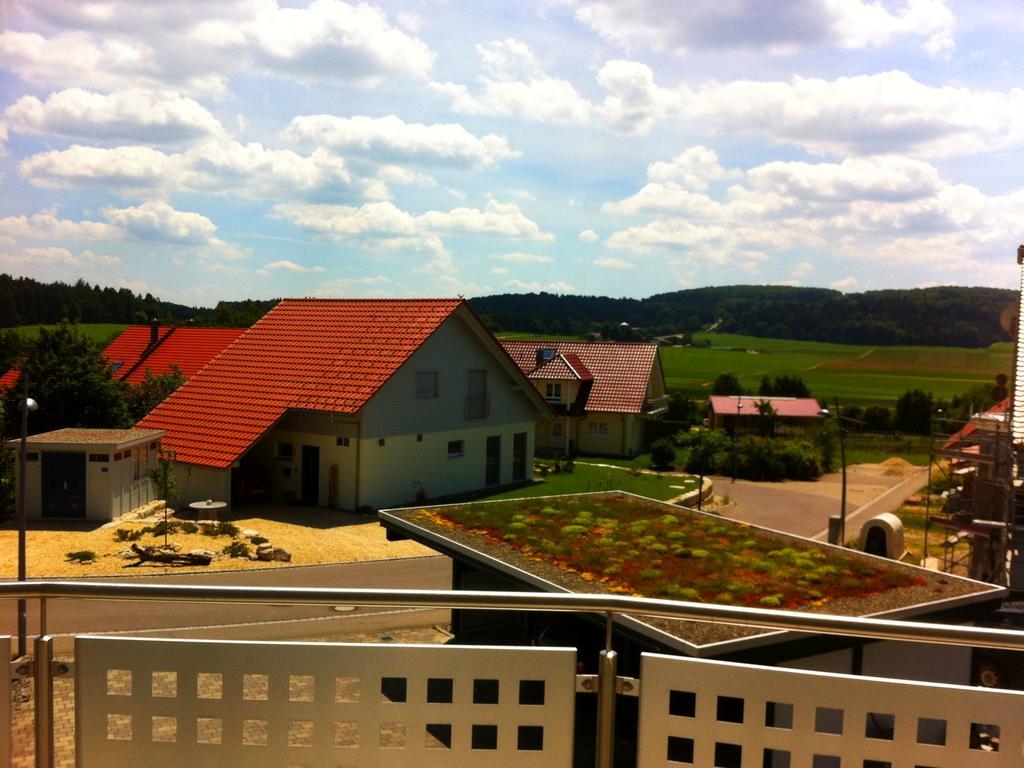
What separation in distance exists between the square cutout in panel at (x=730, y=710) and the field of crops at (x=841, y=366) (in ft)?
236

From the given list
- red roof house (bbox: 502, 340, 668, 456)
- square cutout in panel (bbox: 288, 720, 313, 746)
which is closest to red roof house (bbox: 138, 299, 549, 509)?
red roof house (bbox: 502, 340, 668, 456)

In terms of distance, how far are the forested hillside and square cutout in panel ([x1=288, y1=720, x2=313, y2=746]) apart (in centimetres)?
7247

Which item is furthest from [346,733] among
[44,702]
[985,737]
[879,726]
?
[985,737]

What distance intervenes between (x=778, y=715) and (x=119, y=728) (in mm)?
2325

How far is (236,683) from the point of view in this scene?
321 centimetres

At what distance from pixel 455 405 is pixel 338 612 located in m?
18.0

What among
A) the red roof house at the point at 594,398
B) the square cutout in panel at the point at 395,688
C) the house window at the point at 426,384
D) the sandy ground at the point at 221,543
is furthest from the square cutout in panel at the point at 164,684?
the red roof house at the point at 594,398

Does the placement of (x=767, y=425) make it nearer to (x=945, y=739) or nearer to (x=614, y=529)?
(x=614, y=529)

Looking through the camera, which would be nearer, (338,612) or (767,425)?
(338,612)

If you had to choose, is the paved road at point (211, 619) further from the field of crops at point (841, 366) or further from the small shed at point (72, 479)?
the field of crops at point (841, 366)

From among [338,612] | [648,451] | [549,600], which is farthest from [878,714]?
[648,451]

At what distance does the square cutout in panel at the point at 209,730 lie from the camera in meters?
3.19

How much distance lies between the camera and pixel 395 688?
322 centimetres

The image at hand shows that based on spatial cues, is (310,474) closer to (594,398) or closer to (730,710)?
(594,398)
